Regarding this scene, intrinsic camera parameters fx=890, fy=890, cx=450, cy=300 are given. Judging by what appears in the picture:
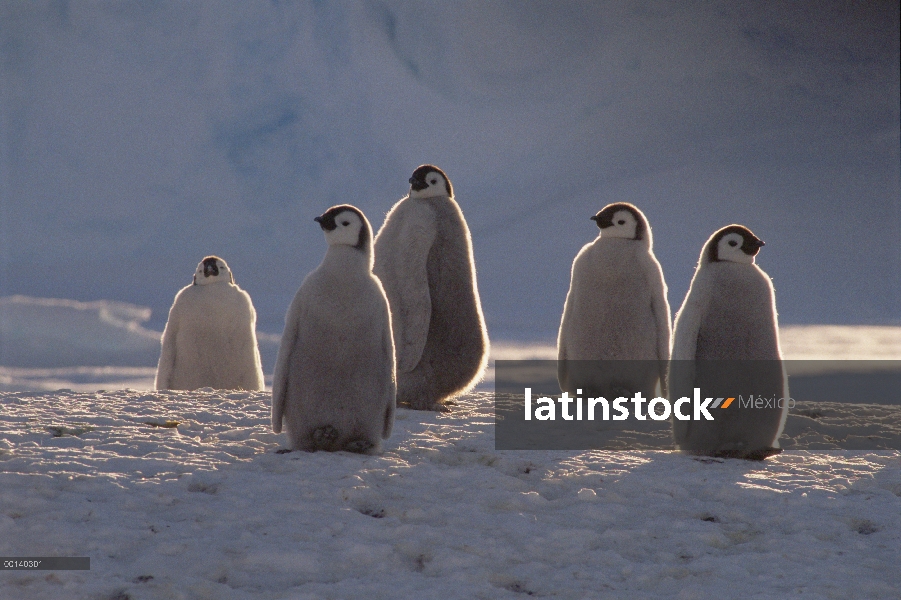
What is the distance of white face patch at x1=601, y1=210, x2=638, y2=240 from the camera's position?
8094 millimetres

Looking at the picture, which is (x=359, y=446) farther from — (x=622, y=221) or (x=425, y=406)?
(x=622, y=221)

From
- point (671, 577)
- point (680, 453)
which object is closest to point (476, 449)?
point (680, 453)

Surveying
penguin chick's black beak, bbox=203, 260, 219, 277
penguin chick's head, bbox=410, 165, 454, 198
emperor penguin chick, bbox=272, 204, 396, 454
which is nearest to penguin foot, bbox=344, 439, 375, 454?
emperor penguin chick, bbox=272, 204, 396, 454

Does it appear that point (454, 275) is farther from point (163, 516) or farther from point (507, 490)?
point (163, 516)

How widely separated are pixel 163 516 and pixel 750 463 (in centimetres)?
380

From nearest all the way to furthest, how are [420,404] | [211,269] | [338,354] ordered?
[338,354] < [420,404] < [211,269]

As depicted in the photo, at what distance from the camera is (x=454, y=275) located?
7.45 metres

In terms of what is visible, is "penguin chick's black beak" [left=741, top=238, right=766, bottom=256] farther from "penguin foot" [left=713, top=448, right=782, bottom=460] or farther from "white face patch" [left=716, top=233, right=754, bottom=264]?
"penguin foot" [left=713, top=448, right=782, bottom=460]

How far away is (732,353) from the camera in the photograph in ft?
19.9

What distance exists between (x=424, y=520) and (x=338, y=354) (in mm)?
1282

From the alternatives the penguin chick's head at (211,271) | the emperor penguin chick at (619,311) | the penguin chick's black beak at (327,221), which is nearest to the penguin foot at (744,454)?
the emperor penguin chick at (619,311)

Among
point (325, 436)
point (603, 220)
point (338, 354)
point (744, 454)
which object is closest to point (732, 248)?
point (744, 454)

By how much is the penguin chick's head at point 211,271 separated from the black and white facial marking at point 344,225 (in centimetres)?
449

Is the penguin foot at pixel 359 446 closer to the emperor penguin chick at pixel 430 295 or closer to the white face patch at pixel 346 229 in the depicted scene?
the white face patch at pixel 346 229
